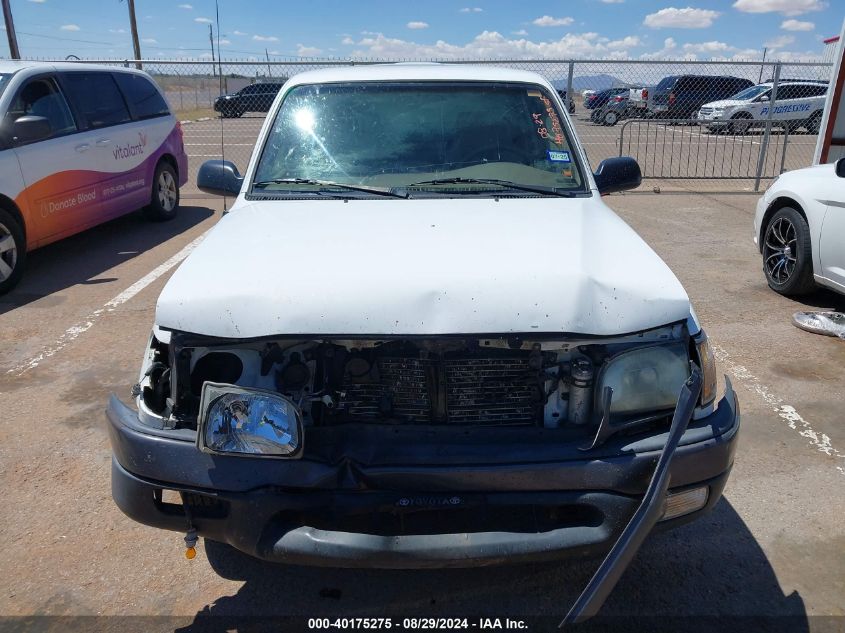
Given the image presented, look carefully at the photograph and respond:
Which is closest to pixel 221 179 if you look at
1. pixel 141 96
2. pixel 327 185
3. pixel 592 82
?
pixel 327 185

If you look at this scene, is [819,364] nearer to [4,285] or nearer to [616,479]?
[616,479]

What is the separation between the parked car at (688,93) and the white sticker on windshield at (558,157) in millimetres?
19100

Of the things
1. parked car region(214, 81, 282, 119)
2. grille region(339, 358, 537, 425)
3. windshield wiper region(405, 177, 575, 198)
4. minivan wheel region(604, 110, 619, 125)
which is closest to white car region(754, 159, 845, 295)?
windshield wiper region(405, 177, 575, 198)

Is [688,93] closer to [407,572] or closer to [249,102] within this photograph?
[249,102]

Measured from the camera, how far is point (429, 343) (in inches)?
90.0

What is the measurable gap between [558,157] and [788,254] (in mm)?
3452

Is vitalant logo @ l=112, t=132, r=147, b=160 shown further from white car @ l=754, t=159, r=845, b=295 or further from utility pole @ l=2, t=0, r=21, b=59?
utility pole @ l=2, t=0, r=21, b=59

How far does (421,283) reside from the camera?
2.28 meters

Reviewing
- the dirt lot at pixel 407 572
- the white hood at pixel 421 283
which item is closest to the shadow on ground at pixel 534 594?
the dirt lot at pixel 407 572

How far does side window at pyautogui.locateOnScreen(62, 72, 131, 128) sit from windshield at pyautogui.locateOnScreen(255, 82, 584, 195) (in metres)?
4.80

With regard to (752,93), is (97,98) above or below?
above

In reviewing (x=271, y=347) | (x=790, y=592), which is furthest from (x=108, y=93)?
(x=790, y=592)

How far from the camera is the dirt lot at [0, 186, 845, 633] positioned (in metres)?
2.66

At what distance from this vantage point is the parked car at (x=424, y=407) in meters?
2.16
